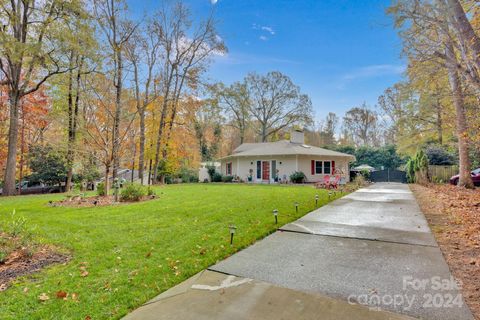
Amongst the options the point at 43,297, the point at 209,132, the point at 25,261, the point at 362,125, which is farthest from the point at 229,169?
the point at 362,125

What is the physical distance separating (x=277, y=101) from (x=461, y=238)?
1129 inches

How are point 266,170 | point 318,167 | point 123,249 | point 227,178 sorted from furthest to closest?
point 227,178, point 266,170, point 318,167, point 123,249

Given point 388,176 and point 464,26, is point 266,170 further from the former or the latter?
point 464,26

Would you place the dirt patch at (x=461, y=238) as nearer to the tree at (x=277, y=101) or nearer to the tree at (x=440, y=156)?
the tree at (x=440, y=156)

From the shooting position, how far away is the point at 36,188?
61.2 ft

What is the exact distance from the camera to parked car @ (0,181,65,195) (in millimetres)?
17672

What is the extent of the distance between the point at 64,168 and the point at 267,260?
18079 mm

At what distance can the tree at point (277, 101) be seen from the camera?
31.5 meters

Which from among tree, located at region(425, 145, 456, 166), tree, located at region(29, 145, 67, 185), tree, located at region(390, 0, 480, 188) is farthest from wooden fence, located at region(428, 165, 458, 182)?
tree, located at region(29, 145, 67, 185)

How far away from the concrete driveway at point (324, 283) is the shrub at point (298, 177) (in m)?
13.5

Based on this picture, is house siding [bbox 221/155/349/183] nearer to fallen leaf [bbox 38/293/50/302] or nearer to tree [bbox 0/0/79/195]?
tree [bbox 0/0/79/195]

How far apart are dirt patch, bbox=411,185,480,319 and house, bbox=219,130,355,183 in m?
11.4

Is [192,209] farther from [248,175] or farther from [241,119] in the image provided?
[241,119]

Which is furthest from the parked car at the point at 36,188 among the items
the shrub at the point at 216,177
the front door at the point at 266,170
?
the front door at the point at 266,170
